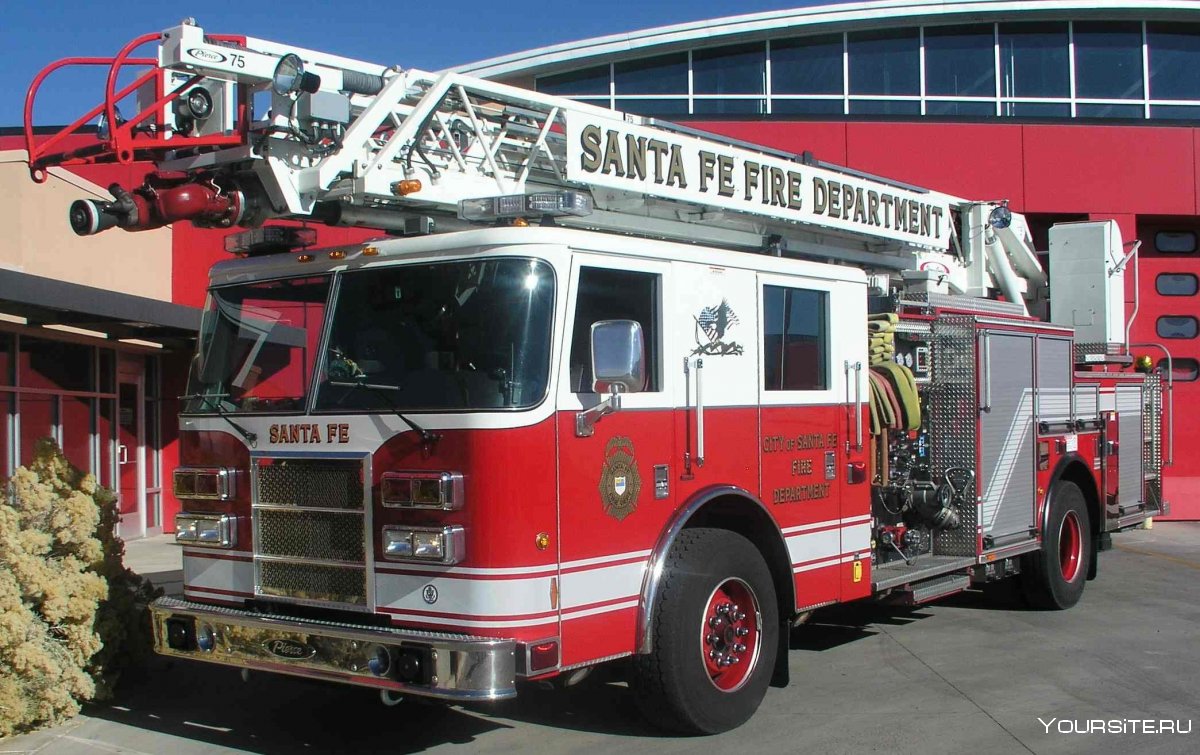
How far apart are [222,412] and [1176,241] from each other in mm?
16475

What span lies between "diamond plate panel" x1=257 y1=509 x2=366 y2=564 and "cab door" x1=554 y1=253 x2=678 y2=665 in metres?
0.98

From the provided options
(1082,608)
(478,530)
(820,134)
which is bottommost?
(1082,608)

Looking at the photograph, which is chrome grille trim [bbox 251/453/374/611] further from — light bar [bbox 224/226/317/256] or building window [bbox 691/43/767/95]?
building window [bbox 691/43/767/95]

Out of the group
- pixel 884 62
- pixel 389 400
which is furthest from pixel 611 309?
pixel 884 62

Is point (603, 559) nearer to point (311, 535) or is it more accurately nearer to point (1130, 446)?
point (311, 535)

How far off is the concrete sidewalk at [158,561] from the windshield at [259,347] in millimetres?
4116

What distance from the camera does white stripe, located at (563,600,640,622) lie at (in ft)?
17.4

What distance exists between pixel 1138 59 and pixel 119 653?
18.7 m

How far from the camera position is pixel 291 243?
244 inches

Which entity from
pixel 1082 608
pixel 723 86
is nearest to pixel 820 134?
pixel 723 86

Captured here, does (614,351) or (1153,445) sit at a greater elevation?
(614,351)

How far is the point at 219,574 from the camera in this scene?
6.02m

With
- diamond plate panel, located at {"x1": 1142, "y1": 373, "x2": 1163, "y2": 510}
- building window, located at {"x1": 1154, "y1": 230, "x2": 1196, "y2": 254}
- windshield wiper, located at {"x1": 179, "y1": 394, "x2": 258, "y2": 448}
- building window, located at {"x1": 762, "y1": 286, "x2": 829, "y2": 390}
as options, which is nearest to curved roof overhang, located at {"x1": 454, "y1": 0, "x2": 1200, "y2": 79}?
building window, located at {"x1": 1154, "y1": 230, "x2": 1196, "y2": 254}

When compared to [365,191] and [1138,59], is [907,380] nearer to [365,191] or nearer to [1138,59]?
[365,191]
